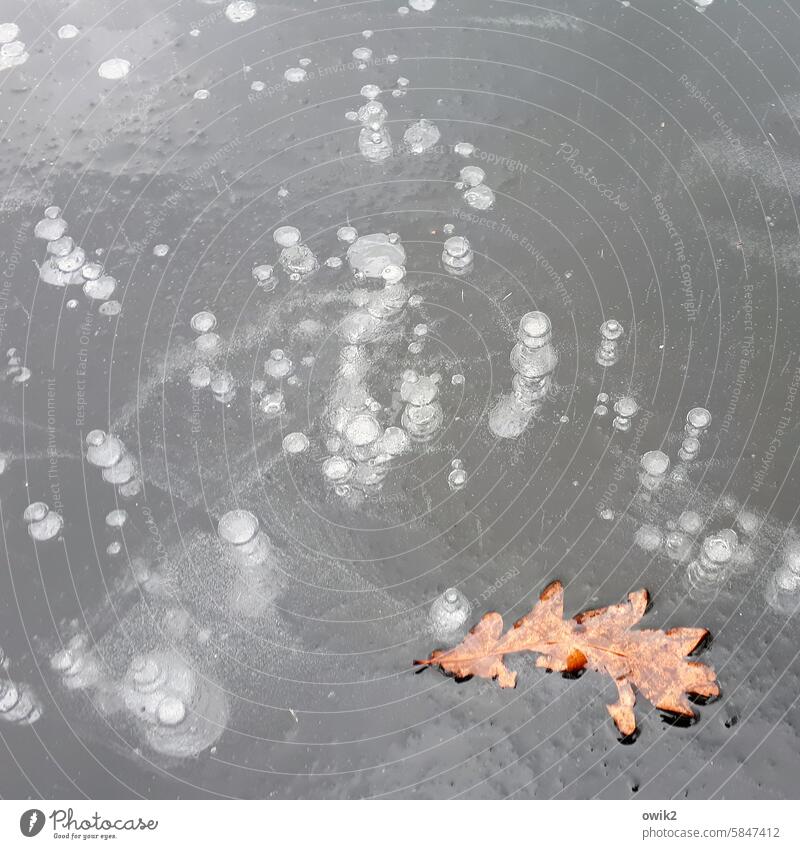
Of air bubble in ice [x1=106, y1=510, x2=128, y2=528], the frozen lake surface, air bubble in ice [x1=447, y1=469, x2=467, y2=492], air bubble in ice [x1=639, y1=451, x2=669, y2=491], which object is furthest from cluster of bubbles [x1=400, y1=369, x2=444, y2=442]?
air bubble in ice [x1=106, y1=510, x2=128, y2=528]

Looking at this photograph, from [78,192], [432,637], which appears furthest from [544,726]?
[78,192]

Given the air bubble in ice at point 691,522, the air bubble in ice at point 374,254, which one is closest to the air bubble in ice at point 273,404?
the air bubble in ice at point 374,254

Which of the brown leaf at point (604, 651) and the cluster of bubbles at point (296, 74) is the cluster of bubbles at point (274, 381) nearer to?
the brown leaf at point (604, 651)

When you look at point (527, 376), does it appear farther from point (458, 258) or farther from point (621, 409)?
point (458, 258)

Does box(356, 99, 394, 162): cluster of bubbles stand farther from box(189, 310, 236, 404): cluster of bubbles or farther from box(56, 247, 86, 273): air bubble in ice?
box(56, 247, 86, 273): air bubble in ice

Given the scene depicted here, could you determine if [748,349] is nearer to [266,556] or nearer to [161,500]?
[266,556]
